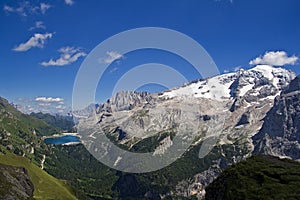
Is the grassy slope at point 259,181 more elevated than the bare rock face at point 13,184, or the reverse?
the grassy slope at point 259,181

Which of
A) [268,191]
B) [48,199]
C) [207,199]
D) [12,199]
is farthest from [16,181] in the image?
[268,191]

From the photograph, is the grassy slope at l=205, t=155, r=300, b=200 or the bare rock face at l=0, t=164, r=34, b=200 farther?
the bare rock face at l=0, t=164, r=34, b=200

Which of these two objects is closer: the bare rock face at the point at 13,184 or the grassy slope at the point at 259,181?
the grassy slope at the point at 259,181

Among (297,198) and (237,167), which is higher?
(237,167)

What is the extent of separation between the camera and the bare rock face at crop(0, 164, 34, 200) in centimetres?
12807

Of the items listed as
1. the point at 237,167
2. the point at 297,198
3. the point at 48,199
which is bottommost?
the point at 48,199

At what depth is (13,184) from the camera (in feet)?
469

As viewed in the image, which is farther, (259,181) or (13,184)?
(13,184)

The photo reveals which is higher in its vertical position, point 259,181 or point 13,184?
point 259,181

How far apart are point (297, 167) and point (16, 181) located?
377 feet

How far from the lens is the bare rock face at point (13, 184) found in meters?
128

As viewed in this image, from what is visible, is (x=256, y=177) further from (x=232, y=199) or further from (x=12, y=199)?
(x=12, y=199)

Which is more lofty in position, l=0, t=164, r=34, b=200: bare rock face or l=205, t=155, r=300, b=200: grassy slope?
l=205, t=155, r=300, b=200: grassy slope

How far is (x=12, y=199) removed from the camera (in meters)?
125
